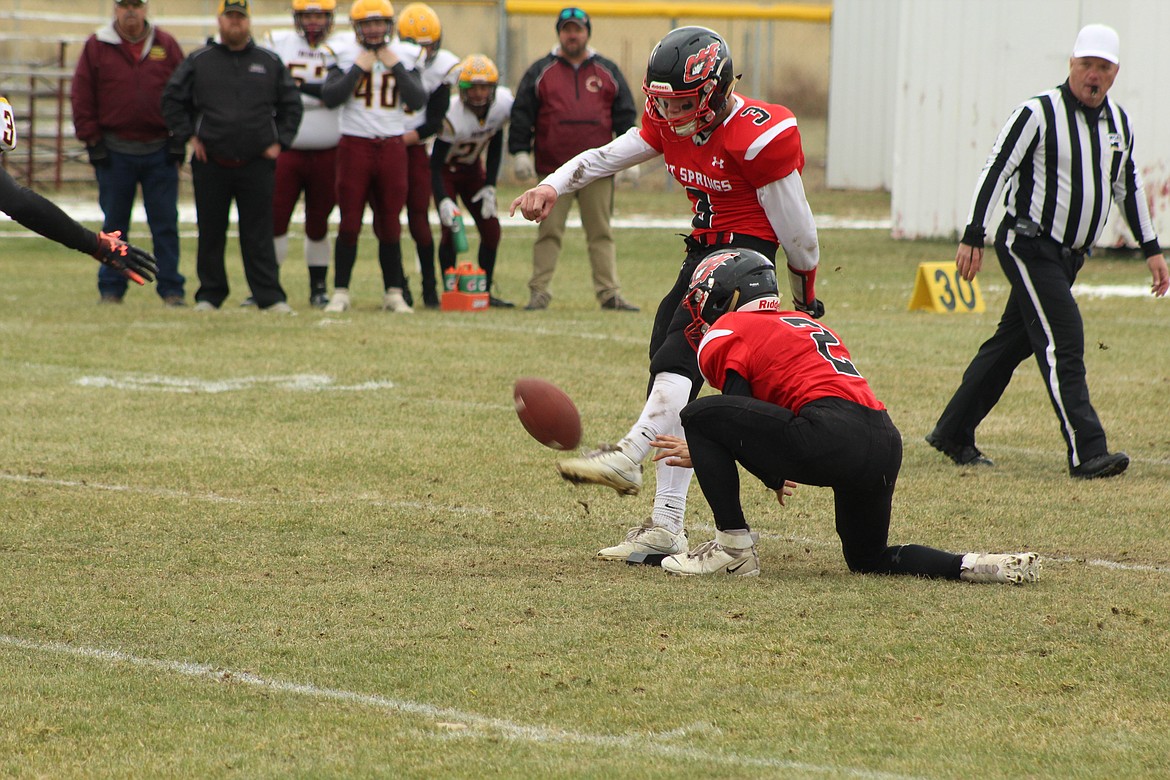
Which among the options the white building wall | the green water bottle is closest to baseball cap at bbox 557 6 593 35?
the green water bottle

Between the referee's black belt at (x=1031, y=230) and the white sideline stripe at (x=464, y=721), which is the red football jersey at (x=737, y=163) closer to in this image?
the referee's black belt at (x=1031, y=230)

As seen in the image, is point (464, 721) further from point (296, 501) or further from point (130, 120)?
point (130, 120)

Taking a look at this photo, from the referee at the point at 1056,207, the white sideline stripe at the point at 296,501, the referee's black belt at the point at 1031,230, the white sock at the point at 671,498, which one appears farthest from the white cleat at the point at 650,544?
the referee's black belt at the point at 1031,230

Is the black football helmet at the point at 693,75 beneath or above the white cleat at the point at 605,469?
above

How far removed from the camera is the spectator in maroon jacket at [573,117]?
13.1 metres

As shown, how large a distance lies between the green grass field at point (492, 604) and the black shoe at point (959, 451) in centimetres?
13

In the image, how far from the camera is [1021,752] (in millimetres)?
3850

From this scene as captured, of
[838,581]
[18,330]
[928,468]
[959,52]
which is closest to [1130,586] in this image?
[838,581]

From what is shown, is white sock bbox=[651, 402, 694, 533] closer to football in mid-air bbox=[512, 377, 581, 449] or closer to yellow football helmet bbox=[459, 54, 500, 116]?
→ football in mid-air bbox=[512, 377, 581, 449]

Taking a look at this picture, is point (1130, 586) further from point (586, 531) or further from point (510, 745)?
point (510, 745)

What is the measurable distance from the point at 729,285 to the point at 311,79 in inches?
325

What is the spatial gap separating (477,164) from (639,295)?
76.7 inches

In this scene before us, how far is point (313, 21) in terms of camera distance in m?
13.1

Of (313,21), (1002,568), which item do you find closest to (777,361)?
(1002,568)
